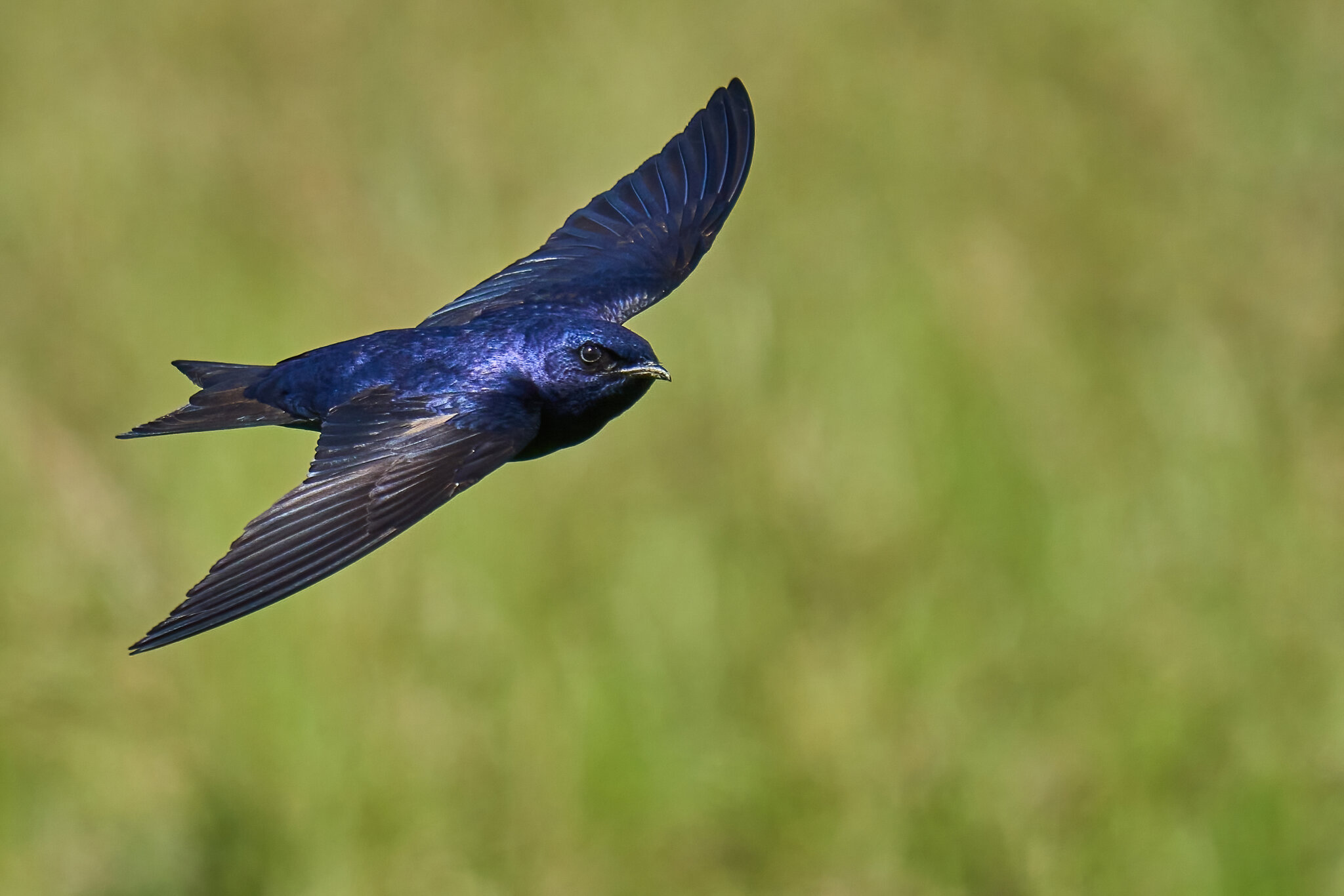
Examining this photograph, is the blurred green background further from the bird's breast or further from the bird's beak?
the bird's beak

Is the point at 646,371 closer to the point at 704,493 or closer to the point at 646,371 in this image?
the point at 646,371

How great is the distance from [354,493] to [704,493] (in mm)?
1478

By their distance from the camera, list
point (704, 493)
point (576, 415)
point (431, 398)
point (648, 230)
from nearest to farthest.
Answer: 1. point (431, 398)
2. point (576, 415)
3. point (648, 230)
4. point (704, 493)

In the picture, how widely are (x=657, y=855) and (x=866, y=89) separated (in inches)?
77.8

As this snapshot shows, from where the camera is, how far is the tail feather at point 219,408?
2.52 metres

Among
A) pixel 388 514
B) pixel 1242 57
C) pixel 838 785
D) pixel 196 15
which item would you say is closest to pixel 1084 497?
pixel 838 785

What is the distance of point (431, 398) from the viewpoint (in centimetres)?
248

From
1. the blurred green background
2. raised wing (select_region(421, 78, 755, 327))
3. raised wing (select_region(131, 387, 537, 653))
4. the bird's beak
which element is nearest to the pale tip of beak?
the bird's beak

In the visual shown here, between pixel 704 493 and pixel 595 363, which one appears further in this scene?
pixel 704 493

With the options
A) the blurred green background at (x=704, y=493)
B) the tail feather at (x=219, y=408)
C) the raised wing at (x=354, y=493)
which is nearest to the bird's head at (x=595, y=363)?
the raised wing at (x=354, y=493)

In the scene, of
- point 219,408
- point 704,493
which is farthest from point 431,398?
point 704,493

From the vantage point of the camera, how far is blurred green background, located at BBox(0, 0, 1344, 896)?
3393mm

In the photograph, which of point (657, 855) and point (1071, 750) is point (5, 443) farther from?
point (1071, 750)

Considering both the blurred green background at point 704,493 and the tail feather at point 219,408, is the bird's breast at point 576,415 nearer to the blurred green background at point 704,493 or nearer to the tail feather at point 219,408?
the tail feather at point 219,408
